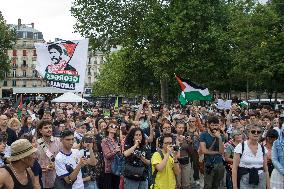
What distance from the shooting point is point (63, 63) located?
49.6ft

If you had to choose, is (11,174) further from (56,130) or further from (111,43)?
(111,43)

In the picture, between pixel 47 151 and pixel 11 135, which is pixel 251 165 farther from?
pixel 11 135

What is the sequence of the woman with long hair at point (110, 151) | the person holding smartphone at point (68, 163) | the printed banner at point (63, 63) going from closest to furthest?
the person holding smartphone at point (68, 163), the woman with long hair at point (110, 151), the printed banner at point (63, 63)

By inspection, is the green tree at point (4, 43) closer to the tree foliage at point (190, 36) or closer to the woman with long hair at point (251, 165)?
the tree foliage at point (190, 36)

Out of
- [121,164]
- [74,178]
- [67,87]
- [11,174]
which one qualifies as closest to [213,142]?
[121,164]

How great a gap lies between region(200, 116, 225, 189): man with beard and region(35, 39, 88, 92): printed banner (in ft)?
19.5

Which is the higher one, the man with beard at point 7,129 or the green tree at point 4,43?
the green tree at point 4,43

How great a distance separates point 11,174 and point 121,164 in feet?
12.4

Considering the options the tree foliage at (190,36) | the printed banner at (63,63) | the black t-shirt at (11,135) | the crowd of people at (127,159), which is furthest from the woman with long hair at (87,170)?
the tree foliage at (190,36)

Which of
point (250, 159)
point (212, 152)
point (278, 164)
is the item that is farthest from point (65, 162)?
point (212, 152)

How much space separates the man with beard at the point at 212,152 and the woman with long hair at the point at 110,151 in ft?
5.63

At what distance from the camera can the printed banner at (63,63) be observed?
49.4 feet

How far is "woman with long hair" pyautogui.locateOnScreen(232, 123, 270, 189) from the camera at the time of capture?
735cm

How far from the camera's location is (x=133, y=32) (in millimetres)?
38656
